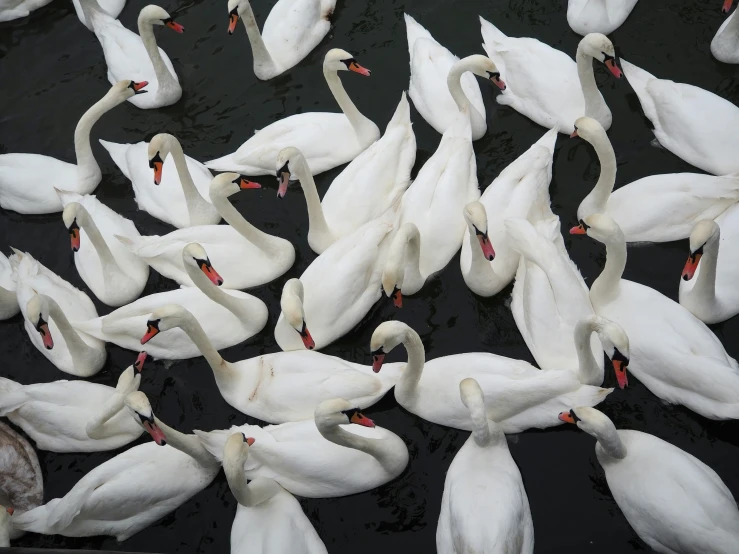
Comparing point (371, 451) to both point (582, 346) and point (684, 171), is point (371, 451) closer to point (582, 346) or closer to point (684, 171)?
point (582, 346)

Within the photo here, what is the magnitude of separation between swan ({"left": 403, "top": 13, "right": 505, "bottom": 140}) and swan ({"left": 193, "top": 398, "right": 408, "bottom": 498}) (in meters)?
3.58

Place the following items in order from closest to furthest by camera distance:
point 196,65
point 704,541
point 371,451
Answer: point 704,541, point 371,451, point 196,65

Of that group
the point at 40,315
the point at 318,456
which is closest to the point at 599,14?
the point at 318,456

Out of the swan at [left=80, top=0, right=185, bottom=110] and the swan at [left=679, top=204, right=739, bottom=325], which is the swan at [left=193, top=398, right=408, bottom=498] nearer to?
the swan at [left=679, top=204, right=739, bottom=325]

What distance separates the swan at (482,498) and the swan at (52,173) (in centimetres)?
502

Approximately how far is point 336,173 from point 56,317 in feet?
11.1

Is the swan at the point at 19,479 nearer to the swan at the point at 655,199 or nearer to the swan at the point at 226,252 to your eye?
the swan at the point at 226,252

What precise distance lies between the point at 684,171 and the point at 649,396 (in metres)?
2.73

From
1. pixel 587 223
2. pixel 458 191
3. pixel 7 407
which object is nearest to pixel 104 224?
pixel 7 407

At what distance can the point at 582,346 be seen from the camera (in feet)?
23.3

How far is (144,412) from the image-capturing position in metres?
6.93

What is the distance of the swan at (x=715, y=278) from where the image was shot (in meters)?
7.33

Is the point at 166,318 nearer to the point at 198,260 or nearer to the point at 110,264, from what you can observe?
the point at 198,260

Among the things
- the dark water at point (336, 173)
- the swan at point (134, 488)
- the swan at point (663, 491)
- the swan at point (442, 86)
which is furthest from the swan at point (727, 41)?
the swan at point (134, 488)
